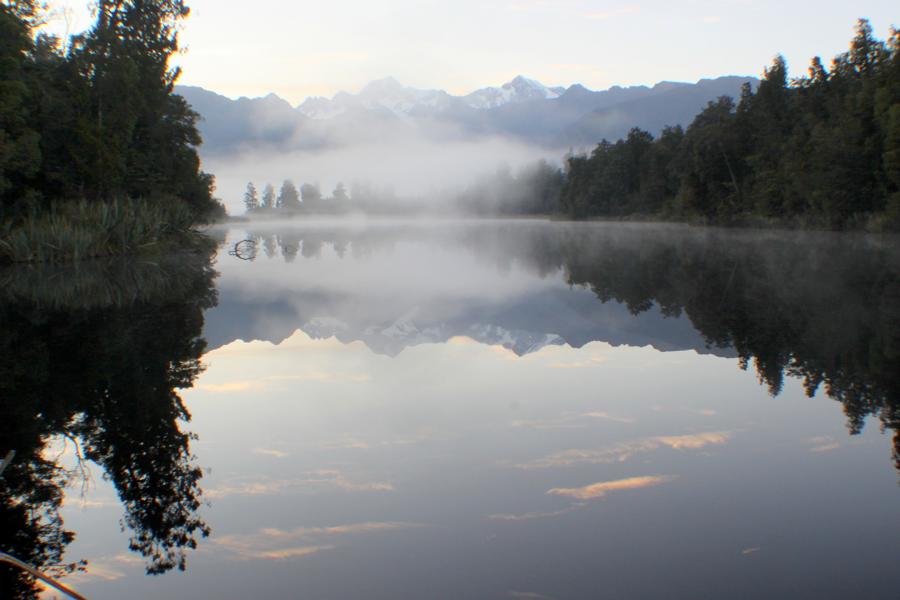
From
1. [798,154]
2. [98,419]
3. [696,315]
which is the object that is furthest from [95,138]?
[798,154]

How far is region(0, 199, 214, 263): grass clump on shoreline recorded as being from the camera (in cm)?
3372

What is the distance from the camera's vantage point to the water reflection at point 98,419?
6176 mm

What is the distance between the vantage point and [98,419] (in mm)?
9383

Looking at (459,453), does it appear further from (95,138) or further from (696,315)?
(95,138)

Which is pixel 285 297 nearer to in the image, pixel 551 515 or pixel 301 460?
Answer: pixel 301 460

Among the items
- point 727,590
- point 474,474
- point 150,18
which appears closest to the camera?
point 727,590

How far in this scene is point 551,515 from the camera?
632 centimetres

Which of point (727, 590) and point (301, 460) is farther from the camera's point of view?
point (301, 460)

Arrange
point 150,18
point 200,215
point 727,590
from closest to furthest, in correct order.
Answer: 1. point 727,590
2. point 150,18
3. point 200,215

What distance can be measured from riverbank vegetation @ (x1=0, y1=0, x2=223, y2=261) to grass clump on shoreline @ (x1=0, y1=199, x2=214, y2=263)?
0.06 m

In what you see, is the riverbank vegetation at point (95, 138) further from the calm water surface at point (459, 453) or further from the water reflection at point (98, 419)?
the calm water surface at point (459, 453)

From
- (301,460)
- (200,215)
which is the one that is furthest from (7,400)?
(200,215)

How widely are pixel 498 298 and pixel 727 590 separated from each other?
18.0m

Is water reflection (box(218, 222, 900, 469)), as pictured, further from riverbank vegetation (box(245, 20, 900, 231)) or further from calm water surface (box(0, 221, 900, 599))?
riverbank vegetation (box(245, 20, 900, 231))
